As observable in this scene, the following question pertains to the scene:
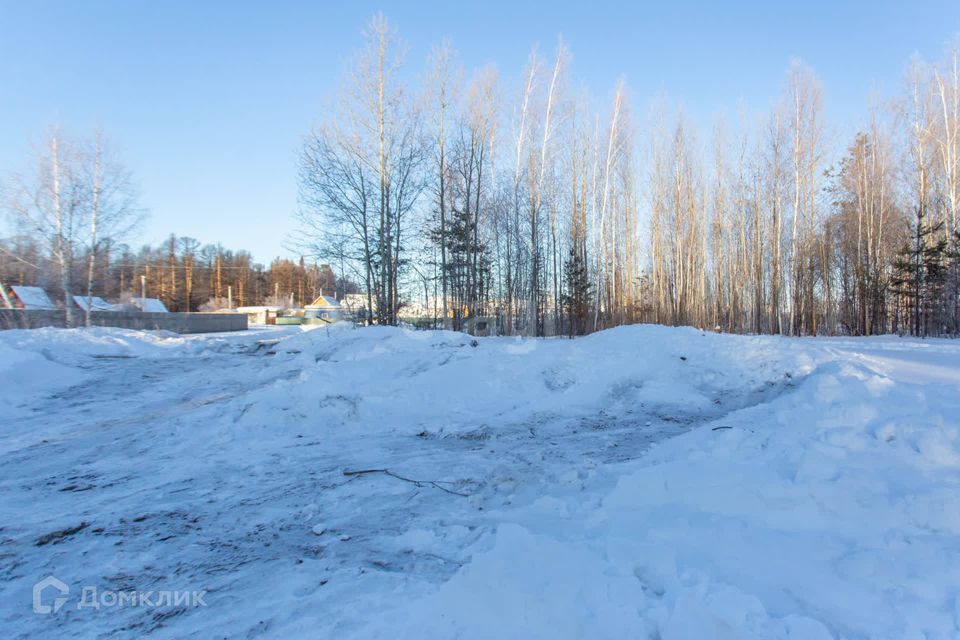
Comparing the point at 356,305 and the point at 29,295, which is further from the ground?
the point at 29,295

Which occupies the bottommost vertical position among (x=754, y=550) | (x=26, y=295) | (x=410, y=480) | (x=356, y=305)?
(x=410, y=480)

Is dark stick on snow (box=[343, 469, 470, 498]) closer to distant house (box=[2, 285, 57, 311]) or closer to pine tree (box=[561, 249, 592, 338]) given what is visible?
pine tree (box=[561, 249, 592, 338])

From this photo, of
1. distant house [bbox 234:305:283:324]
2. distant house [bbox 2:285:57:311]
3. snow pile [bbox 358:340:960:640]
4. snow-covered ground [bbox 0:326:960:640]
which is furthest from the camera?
distant house [bbox 234:305:283:324]

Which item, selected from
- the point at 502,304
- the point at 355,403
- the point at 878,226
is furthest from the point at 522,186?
the point at 878,226

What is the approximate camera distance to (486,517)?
10.6ft

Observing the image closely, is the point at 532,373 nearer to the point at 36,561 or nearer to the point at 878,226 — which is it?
the point at 36,561

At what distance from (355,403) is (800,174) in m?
25.4

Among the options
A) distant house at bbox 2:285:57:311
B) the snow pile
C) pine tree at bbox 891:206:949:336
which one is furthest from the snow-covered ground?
distant house at bbox 2:285:57:311

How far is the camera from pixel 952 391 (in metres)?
4.98

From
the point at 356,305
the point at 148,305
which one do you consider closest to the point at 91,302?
the point at 356,305

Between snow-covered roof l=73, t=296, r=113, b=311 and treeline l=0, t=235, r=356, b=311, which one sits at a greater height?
treeline l=0, t=235, r=356, b=311

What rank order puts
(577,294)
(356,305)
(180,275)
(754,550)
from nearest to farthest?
(754,550), (356,305), (577,294), (180,275)

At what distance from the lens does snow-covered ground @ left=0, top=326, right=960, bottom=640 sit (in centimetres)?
208

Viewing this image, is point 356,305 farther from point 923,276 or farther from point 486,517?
point 923,276
